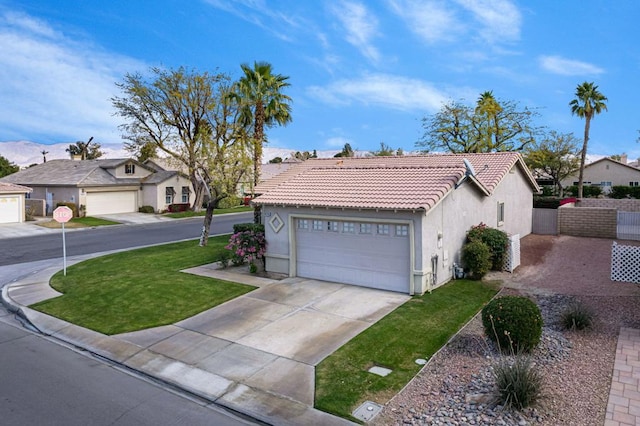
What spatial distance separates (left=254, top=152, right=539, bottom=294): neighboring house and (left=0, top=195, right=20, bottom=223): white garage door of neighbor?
2684 cm

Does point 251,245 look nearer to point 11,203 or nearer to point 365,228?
point 365,228

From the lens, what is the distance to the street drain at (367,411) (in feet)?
22.6

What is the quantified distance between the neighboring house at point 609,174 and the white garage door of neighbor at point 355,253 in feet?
159

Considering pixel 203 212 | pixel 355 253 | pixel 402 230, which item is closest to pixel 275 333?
pixel 355 253

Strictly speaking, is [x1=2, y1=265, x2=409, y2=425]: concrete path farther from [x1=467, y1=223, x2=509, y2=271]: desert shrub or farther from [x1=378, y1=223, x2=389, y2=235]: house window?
[x1=467, y1=223, x2=509, y2=271]: desert shrub

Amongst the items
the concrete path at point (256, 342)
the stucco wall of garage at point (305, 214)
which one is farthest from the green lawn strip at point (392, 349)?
the stucco wall of garage at point (305, 214)

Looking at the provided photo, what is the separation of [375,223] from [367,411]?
6.99m

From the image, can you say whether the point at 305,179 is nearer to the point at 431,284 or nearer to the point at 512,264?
the point at 431,284

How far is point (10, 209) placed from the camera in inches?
1297

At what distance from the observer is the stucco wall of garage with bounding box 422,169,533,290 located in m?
13.1

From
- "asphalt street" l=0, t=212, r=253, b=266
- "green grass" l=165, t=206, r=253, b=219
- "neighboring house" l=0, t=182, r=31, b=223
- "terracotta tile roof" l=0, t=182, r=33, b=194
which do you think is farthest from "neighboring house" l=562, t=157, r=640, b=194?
"neighboring house" l=0, t=182, r=31, b=223

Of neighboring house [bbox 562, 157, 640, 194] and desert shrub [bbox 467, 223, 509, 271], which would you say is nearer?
desert shrub [bbox 467, 223, 509, 271]

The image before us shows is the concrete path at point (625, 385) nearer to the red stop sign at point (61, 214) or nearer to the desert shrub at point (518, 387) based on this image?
the desert shrub at point (518, 387)

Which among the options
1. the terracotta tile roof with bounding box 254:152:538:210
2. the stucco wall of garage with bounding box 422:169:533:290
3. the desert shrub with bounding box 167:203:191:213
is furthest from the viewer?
the desert shrub with bounding box 167:203:191:213
